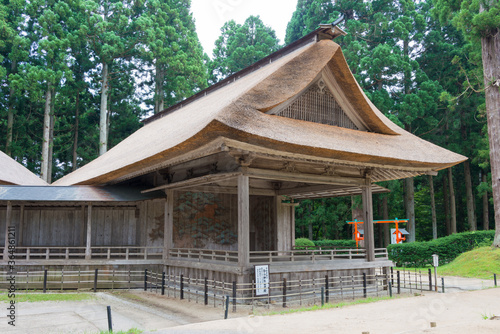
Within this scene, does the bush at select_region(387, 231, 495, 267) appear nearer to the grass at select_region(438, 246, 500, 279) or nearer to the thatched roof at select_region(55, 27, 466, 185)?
the grass at select_region(438, 246, 500, 279)

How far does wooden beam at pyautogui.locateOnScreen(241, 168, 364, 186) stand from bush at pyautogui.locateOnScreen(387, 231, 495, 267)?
32.5 ft

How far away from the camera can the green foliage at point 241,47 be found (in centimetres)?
4297

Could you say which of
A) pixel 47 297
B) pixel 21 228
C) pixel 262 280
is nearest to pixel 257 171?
pixel 262 280

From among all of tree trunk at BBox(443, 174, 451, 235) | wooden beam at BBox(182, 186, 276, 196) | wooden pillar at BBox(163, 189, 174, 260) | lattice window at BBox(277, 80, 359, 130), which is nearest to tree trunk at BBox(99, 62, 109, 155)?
wooden pillar at BBox(163, 189, 174, 260)

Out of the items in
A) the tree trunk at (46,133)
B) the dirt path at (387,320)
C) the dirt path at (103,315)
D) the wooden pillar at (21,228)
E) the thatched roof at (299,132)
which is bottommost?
the dirt path at (103,315)

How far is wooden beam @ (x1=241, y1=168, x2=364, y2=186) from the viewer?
12.3 meters

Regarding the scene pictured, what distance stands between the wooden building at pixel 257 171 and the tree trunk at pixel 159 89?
19.4m

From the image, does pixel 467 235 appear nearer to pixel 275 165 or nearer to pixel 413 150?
pixel 413 150

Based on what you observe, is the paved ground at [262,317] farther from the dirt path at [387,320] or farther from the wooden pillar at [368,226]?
the wooden pillar at [368,226]

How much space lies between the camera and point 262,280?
11.5 metres

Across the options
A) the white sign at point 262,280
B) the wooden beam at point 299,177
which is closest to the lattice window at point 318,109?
the wooden beam at point 299,177

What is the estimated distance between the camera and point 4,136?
35.5 metres

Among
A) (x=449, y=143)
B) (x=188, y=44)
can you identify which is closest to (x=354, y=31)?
(x=449, y=143)

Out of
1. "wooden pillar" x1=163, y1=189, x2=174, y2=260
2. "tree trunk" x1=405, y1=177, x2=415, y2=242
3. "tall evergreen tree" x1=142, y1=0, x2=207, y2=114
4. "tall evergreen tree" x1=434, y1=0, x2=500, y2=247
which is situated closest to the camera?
"wooden pillar" x1=163, y1=189, x2=174, y2=260
